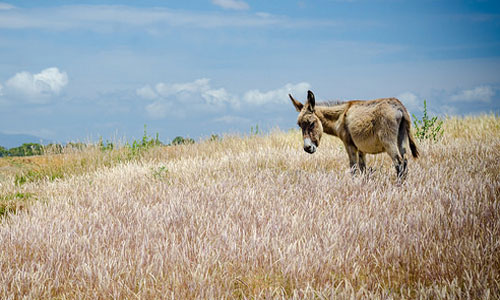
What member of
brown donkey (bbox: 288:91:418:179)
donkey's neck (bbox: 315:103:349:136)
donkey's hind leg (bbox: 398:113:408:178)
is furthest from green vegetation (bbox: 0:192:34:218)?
donkey's hind leg (bbox: 398:113:408:178)

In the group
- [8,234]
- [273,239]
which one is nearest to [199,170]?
[8,234]

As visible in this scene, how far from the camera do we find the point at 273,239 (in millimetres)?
4371

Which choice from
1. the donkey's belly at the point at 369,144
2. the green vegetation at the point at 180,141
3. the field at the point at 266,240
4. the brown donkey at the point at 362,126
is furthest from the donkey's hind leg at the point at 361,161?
the green vegetation at the point at 180,141

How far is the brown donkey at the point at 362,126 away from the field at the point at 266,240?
0.46m

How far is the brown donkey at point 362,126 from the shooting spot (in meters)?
6.91

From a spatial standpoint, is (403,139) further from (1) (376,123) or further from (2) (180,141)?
(2) (180,141)

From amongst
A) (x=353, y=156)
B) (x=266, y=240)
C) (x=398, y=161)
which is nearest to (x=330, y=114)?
(x=353, y=156)

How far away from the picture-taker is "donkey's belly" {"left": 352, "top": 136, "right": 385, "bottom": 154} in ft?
23.1

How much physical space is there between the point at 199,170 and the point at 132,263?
4.84 m

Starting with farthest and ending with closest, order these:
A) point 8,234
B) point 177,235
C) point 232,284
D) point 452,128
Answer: point 452,128 → point 8,234 → point 177,235 → point 232,284

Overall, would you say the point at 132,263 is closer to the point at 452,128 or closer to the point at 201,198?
the point at 201,198

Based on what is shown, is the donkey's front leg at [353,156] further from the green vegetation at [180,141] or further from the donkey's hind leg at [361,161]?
the green vegetation at [180,141]

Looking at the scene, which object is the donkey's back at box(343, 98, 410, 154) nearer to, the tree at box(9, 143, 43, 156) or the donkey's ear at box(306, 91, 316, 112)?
the donkey's ear at box(306, 91, 316, 112)

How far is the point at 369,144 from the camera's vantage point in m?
7.08
